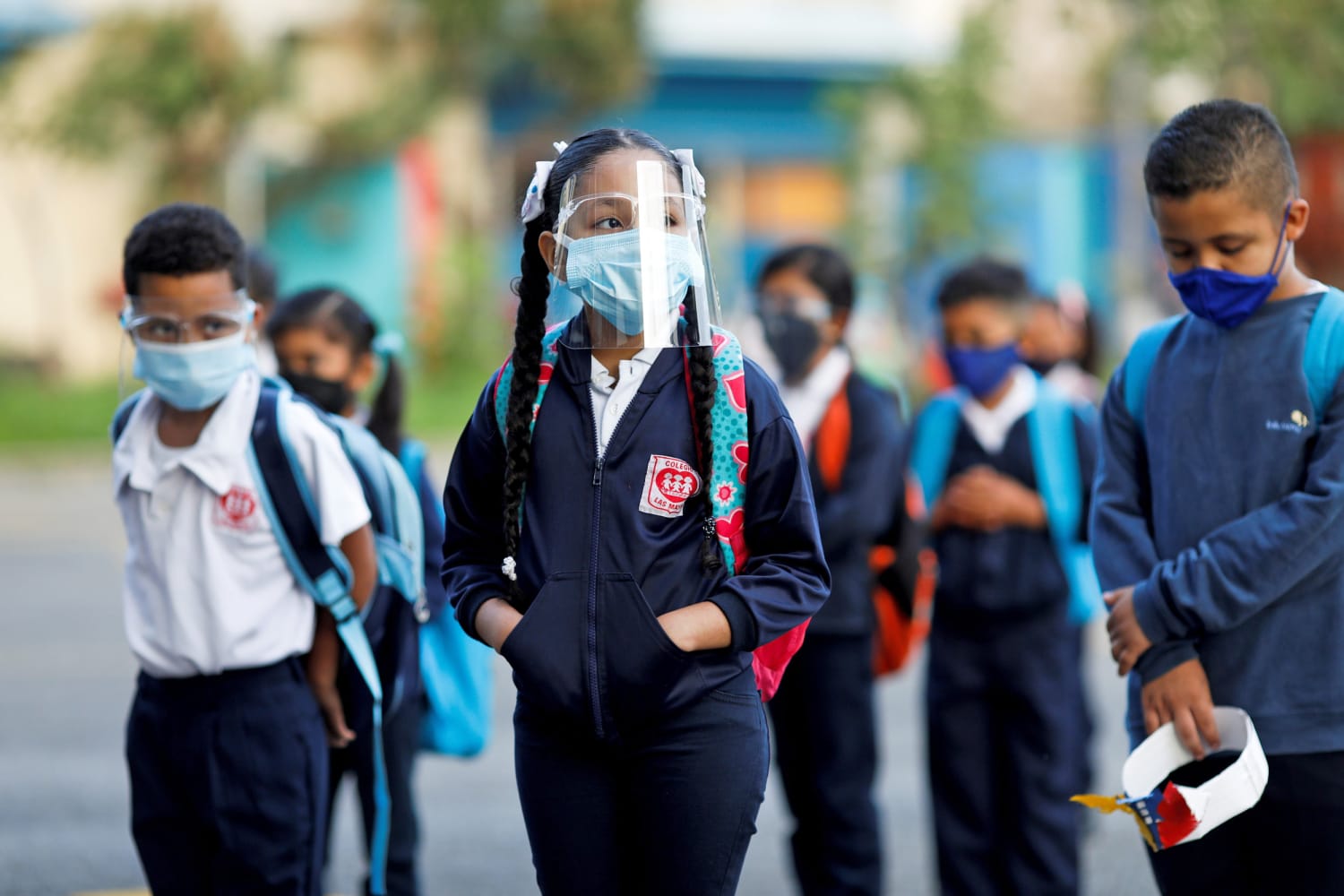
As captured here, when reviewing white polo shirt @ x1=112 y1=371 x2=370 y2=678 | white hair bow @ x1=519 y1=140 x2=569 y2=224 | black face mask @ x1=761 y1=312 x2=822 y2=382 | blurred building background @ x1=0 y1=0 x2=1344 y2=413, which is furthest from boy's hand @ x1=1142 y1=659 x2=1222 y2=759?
blurred building background @ x1=0 y1=0 x2=1344 y2=413

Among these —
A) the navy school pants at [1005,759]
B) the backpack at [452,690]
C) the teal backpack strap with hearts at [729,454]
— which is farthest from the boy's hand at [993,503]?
the teal backpack strap with hearts at [729,454]

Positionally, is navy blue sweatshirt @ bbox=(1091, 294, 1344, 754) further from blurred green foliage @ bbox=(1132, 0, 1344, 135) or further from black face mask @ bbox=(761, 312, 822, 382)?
blurred green foliage @ bbox=(1132, 0, 1344, 135)

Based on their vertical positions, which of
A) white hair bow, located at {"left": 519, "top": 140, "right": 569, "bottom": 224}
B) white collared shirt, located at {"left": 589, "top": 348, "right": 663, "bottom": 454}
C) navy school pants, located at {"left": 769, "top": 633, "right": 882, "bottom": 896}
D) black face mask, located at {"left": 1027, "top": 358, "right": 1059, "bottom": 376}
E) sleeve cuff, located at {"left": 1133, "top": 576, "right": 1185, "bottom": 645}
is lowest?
navy school pants, located at {"left": 769, "top": 633, "right": 882, "bottom": 896}

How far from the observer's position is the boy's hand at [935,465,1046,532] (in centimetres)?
516

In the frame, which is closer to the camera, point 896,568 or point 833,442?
point 833,442

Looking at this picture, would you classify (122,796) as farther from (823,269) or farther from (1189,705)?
(1189,705)

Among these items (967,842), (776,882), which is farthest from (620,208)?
(776,882)

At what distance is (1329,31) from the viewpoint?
13.2 meters

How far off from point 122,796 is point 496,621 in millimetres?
4277

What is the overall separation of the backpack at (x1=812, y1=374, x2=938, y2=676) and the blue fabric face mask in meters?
0.33

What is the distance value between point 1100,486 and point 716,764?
1.08 m

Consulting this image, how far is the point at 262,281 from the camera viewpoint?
575 centimetres

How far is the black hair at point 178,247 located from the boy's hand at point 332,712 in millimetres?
922

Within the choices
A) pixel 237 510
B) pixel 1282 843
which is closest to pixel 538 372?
pixel 237 510
